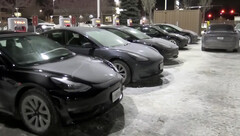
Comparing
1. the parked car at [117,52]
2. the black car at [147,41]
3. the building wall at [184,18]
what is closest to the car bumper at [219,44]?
the black car at [147,41]

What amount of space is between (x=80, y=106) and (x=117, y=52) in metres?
2.70

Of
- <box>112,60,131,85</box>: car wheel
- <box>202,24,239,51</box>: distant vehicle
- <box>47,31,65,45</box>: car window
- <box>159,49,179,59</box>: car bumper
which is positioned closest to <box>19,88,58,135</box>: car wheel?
<box>112,60,131,85</box>: car wheel

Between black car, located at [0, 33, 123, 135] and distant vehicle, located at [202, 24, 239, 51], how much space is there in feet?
28.6

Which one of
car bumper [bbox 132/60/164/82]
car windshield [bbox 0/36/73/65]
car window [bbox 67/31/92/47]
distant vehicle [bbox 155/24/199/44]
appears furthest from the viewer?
distant vehicle [bbox 155/24/199/44]

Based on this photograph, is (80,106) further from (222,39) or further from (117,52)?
(222,39)

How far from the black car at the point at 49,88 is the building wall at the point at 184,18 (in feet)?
55.4

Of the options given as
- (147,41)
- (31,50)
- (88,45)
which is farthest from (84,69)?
(147,41)

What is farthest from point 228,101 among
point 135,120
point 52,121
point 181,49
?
point 181,49

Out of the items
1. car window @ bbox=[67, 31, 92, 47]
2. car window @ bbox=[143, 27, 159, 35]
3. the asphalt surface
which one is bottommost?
the asphalt surface

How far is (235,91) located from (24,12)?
132 ft

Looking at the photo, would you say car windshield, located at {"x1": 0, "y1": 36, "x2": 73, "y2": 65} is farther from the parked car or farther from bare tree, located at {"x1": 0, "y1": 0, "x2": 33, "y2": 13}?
bare tree, located at {"x1": 0, "y1": 0, "x2": 33, "y2": 13}

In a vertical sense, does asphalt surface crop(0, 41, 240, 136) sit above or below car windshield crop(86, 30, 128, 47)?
below

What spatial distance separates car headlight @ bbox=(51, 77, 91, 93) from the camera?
10.5 feet

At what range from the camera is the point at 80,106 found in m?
3.18
